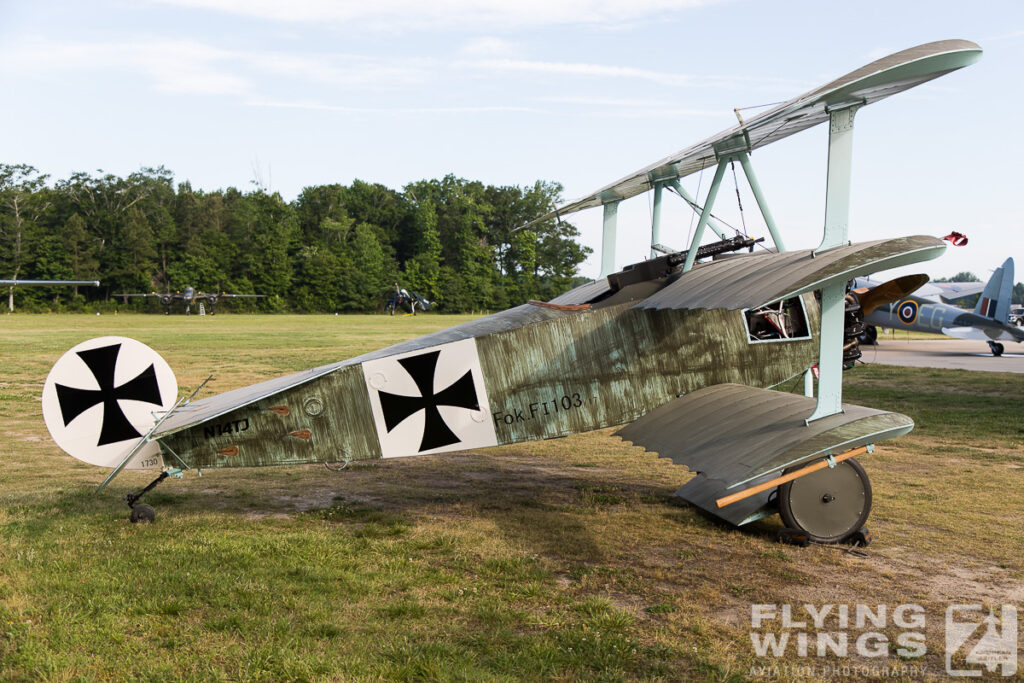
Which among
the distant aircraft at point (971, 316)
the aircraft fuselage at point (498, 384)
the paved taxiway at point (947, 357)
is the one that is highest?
the aircraft fuselage at point (498, 384)

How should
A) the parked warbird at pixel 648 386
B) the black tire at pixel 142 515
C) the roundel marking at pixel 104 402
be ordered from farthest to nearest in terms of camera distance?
the black tire at pixel 142 515 < the roundel marking at pixel 104 402 < the parked warbird at pixel 648 386

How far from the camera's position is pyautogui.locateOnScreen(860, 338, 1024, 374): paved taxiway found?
23.3m

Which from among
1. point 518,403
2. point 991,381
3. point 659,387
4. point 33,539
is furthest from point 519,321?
point 991,381

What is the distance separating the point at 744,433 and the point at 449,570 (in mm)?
2641

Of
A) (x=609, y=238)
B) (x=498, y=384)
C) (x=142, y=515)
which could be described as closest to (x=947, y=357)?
(x=609, y=238)

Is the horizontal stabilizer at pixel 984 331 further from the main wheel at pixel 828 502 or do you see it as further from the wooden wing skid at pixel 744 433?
the wooden wing skid at pixel 744 433

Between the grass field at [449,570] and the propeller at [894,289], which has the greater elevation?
the propeller at [894,289]

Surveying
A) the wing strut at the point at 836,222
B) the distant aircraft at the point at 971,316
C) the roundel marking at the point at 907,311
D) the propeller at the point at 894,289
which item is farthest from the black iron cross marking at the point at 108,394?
the roundel marking at the point at 907,311

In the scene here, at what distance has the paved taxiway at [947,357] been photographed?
76.5ft

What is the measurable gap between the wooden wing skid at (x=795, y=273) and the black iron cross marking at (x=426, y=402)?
6.91ft

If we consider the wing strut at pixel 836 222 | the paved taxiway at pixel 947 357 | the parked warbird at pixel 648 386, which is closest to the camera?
the parked warbird at pixel 648 386

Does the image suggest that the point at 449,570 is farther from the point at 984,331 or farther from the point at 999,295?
the point at 999,295
